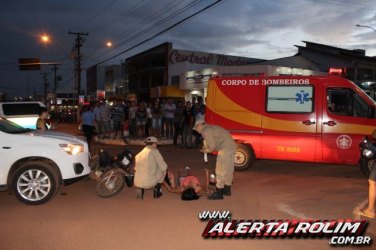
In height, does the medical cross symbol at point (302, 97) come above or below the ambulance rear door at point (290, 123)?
above

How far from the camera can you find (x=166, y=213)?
22.6ft

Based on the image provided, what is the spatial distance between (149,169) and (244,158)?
12.8ft

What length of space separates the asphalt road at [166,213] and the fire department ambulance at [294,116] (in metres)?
0.70

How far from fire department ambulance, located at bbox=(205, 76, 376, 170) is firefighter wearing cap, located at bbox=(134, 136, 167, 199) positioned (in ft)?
12.1

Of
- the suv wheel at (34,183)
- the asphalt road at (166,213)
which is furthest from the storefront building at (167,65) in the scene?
the suv wheel at (34,183)

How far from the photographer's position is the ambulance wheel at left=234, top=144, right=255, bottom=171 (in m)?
10.9

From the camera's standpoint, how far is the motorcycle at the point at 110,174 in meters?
8.14

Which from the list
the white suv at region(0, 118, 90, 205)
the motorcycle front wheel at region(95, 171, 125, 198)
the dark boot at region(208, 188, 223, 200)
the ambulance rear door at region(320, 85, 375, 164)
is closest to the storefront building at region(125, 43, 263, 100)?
the ambulance rear door at region(320, 85, 375, 164)

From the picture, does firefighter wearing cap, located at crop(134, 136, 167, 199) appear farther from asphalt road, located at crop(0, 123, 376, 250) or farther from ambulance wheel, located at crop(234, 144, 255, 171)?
ambulance wheel, located at crop(234, 144, 255, 171)

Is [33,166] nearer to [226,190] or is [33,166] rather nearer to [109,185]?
[109,185]

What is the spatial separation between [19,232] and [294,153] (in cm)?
690

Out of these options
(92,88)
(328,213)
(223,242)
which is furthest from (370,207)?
(92,88)

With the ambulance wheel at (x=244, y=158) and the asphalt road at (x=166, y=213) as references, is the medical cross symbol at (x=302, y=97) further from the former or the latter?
the asphalt road at (x=166, y=213)

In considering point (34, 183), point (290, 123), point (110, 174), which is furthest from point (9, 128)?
point (290, 123)
